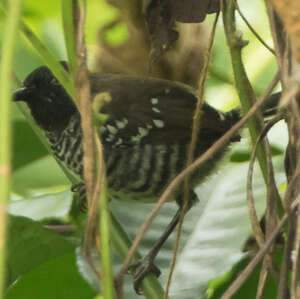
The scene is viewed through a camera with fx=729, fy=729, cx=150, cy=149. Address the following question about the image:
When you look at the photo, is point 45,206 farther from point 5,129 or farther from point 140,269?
point 5,129

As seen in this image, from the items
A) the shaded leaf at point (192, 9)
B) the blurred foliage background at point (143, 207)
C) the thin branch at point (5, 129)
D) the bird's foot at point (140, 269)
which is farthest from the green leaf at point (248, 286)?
the thin branch at point (5, 129)

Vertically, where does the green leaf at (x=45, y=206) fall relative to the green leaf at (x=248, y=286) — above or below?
above

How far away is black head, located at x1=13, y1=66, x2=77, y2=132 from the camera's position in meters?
2.52

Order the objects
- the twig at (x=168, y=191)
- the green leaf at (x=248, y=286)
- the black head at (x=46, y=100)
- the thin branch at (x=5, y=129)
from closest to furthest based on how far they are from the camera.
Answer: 1. the thin branch at (x=5, y=129)
2. the twig at (x=168, y=191)
3. the green leaf at (x=248, y=286)
4. the black head at (x=46, y=100)

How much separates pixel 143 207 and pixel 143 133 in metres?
0.33

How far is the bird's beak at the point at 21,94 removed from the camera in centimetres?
236

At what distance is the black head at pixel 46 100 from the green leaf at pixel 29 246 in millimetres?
699

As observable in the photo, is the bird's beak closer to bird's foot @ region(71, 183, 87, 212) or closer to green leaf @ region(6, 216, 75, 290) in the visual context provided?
bird's foot @ region(71, 183, 87, 212)

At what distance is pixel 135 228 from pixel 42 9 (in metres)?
1.92

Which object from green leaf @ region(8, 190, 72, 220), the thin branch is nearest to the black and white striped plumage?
green leaf @ region(8, 190, 72, 220)

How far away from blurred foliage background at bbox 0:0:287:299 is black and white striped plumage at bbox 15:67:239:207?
98 mm

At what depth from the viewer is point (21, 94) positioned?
245cm

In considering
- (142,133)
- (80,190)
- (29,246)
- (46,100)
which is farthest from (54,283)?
(46,100)

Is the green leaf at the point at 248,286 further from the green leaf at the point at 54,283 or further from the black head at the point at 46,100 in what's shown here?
the black head at the point at 46,100
